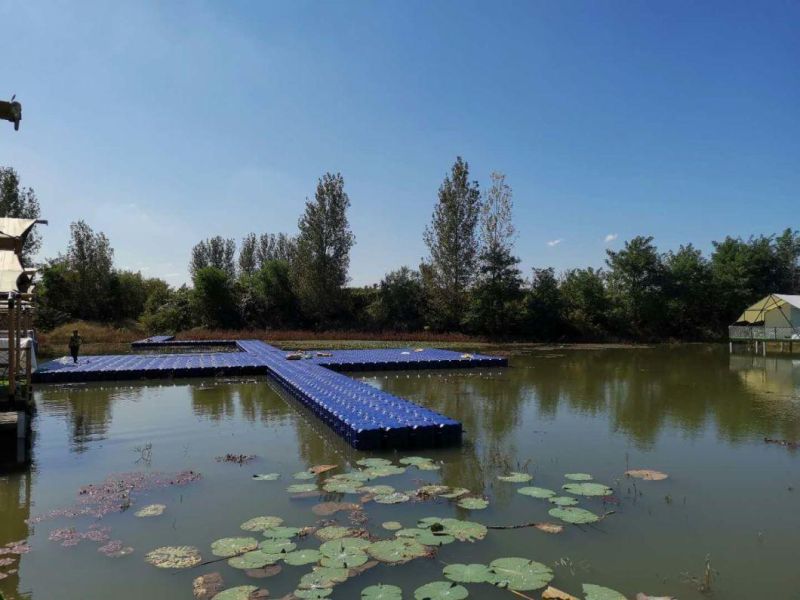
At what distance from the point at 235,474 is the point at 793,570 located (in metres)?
5.79

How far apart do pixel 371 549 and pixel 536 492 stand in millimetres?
2294

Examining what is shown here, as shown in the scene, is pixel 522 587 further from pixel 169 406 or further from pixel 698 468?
pixel 169 406

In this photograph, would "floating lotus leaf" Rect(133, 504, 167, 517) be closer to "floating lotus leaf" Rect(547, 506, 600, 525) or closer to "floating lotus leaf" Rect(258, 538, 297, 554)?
"floating lotus leaf" Rect(258, 538, 297, 554)

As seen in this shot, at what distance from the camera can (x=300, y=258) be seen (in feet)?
118

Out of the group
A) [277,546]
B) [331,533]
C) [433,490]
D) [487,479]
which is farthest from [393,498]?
[277,546]

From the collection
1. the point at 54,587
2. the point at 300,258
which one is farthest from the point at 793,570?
the point at 300,258

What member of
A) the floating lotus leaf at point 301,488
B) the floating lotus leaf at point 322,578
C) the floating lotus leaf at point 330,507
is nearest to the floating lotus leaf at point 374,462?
the floating lotus leaf at point 301,488

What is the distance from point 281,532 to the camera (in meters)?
5.09

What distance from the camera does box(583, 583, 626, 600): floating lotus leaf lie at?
3957mm

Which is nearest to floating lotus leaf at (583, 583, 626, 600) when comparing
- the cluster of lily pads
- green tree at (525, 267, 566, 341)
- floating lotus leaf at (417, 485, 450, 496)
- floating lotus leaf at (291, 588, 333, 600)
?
the cluster of lily pads

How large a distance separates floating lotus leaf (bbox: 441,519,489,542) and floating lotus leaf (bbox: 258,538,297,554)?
1362mm

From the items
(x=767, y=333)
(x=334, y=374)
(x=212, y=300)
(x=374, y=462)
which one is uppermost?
(x=212, y=300)

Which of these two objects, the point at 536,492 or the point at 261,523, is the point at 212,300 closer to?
the point at 261,523

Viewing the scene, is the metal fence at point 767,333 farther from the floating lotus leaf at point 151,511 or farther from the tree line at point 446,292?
the floating lotus leaf at point 151,511
